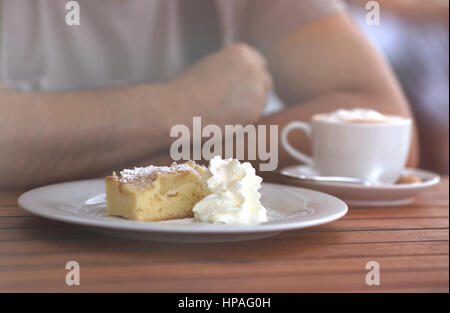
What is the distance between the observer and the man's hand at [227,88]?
58 cm

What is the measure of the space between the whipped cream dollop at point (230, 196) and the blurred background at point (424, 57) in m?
0.54

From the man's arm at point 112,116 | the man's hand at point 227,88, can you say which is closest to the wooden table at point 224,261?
the man's arm at point 112,116

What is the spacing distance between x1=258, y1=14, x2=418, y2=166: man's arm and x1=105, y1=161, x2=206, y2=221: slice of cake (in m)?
0.41

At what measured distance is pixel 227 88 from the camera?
586 millimetres

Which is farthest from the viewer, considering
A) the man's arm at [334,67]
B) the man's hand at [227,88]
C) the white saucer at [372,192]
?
the man's arm at [334,67]

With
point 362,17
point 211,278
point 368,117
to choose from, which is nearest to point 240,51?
point 368,117

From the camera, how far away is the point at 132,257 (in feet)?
0.83

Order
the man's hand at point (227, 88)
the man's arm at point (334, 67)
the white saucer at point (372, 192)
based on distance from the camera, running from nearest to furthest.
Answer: the white saucer at point (372, 192), the man's hand at point (227, 88), the man's arm at point (334, 67)

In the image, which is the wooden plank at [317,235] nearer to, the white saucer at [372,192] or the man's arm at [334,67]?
the white saucer at [372,192]

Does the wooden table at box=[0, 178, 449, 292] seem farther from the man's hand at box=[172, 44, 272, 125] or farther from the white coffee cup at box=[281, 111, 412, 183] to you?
the man's hand at box=[172, 44, 272, 125]

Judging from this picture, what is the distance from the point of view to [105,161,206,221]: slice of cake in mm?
295

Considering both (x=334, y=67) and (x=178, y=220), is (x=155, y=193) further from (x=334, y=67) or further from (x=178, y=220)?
(x=334, y=67)

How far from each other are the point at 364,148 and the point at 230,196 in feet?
0.64

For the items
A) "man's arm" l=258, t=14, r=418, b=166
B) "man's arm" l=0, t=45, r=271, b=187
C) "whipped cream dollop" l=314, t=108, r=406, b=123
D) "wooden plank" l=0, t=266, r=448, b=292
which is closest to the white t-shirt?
"man's arm" l=258, t=14, r=418, b=166
